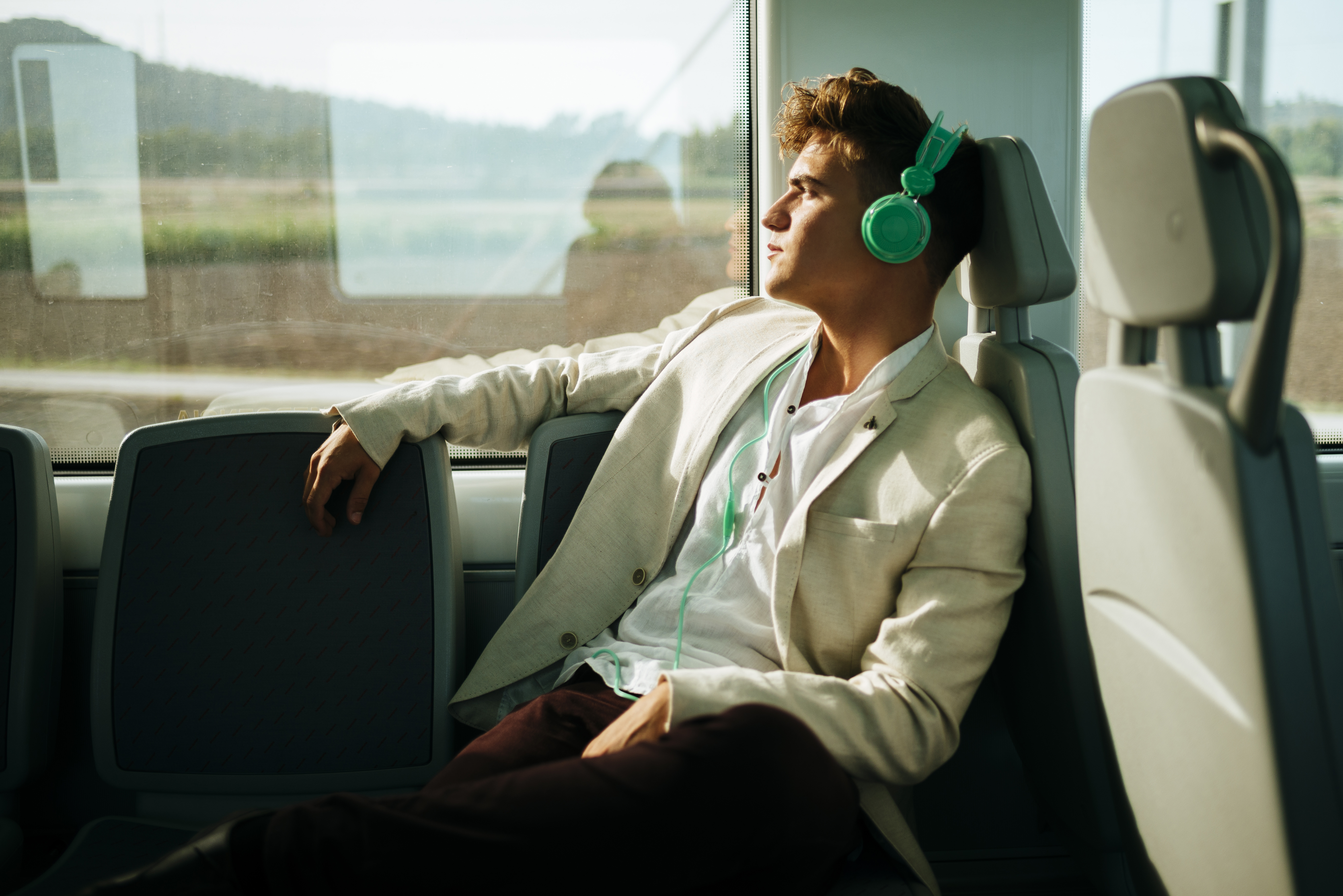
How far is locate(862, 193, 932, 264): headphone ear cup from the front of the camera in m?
1.61

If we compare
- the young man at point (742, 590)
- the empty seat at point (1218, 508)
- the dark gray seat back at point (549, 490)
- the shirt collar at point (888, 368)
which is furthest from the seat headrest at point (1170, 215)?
the dark gray seat back at point (549, 490)

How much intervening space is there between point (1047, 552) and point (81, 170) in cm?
213

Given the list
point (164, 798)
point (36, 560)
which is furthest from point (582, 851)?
point (36, 560)

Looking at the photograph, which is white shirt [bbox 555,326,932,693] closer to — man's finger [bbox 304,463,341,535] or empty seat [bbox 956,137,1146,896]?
empty seat [bbox 956,137,1146,896]

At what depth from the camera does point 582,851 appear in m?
1.07

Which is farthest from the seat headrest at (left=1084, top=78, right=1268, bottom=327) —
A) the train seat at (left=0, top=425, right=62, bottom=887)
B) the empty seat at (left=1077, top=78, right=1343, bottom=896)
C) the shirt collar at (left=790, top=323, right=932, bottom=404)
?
the train seat at (left=0, top=425, right=62, bottom=887)

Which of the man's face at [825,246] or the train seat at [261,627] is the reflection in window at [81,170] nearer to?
the train seat at [261,627]

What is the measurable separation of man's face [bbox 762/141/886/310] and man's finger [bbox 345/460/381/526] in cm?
78

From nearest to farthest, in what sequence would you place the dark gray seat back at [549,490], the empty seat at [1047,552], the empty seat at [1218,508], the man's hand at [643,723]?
the empty seat at [1218,508], the man's hand at [643,723], the empty seat at [1047,552], the dark gray seat back at [549,490]

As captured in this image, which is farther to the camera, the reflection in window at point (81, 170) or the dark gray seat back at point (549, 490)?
the reflection in window at point (81, 170)

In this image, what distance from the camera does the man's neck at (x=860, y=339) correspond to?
1.72 meters

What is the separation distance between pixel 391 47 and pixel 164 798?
5.19 ft

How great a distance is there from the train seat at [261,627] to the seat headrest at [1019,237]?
1026 mm

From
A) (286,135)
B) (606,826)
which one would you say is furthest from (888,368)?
(286,135)
